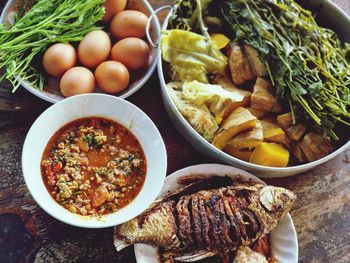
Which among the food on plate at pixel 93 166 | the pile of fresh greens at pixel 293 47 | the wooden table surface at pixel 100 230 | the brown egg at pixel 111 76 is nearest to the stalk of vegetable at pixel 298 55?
the pile of fresh greens at pixel 293 47

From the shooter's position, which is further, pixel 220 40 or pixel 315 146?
pixel 220 40

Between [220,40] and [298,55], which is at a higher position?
[298,55]

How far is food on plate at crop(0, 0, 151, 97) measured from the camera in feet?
7.43

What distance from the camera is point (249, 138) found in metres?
2.21

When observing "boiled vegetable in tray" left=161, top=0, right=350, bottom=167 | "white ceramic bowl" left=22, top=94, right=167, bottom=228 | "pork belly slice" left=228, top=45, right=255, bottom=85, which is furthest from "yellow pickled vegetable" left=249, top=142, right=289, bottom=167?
"white ceramic bowl" left=22, top=94, right=167, bottom=228

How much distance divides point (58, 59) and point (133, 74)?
374 millimetres

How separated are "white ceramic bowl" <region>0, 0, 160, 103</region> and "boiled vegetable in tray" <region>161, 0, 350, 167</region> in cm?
9

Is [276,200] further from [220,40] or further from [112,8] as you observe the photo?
[112,8]

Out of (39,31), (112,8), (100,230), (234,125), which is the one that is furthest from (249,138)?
(39,31)

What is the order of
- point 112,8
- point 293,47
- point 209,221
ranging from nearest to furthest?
point 209,221, point 293,47, point 112,8

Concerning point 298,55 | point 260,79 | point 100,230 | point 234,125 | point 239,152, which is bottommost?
point 100,230

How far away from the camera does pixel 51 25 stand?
228 cm

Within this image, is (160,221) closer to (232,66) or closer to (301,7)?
(232,66)

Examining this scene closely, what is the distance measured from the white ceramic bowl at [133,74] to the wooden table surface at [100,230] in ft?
0.33
